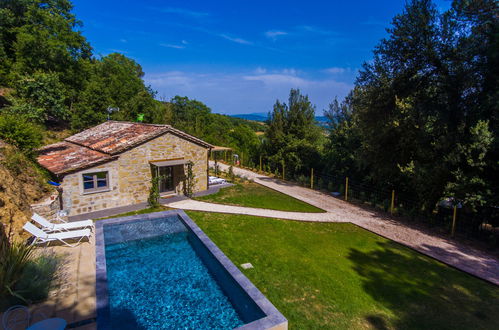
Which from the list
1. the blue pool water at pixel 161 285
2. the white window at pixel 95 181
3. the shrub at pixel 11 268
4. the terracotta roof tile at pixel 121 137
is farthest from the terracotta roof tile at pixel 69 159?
the shrub at pixel 11 268

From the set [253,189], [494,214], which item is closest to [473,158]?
[494,214]

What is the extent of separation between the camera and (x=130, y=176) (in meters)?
15.5

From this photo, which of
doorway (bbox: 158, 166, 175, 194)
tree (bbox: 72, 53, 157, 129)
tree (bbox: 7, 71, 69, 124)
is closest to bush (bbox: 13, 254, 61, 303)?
doorway (bbox: 158, 166, 175, 194)

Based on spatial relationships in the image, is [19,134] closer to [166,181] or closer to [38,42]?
[166,181]

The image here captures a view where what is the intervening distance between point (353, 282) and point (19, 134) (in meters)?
15.8

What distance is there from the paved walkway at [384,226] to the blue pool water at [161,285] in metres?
4.66

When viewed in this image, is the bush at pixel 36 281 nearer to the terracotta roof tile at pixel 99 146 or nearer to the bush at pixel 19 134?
the terracotta roof tile at pixel 99 146

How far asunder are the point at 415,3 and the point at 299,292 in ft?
51.4

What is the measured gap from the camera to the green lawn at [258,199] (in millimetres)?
16516

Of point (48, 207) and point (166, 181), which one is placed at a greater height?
point (166, 181)

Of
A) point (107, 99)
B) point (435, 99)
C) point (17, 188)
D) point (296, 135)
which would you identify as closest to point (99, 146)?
point (17, 188)

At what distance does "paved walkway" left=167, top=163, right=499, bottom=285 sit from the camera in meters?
9.92

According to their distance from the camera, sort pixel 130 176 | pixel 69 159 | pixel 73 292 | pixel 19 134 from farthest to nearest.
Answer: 1. pixel 130 176
2. pixel 69 159
3. pixel 19 134
4. pixel 73 292

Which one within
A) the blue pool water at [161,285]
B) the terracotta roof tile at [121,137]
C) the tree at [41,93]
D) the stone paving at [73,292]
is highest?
the tree at [41,93]
